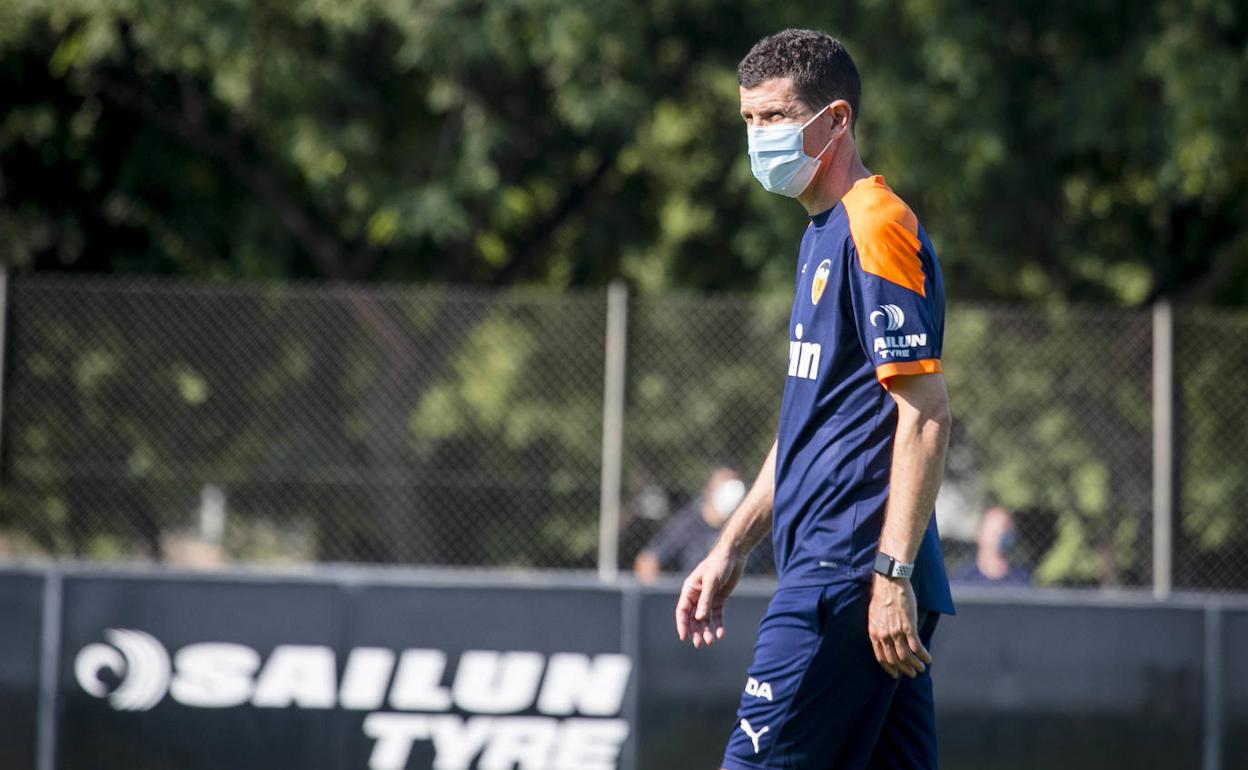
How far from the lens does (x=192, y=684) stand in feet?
24.3

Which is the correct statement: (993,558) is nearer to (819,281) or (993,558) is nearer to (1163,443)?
(1163,443)

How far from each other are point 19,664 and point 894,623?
532 cm

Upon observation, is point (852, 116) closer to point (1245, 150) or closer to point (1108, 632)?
point (1108, 632)

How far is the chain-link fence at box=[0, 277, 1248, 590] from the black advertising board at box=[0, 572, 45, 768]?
2.13m

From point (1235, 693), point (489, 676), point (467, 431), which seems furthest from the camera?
point (467, 431)

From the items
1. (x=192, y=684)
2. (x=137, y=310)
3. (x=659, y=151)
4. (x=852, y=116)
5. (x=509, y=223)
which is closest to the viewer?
(x=852, y=116)

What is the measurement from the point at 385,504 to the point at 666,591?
106 inches

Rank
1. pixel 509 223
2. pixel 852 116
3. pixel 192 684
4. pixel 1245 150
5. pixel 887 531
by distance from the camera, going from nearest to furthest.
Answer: pixel 887 531 < pixel 852 116 < pixel 192 684 < pixel 1245 150 < pixel 509 223

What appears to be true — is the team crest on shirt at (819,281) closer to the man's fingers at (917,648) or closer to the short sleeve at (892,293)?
the short sleeve at (892,293)

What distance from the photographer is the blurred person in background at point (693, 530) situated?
30.5 feet

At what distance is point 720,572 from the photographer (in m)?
3.73

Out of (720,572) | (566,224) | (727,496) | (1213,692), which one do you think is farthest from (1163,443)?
(566,224)

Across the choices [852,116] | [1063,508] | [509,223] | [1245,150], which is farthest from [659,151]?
[852,116]

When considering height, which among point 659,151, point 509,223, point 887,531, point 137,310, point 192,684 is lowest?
point 192,684
